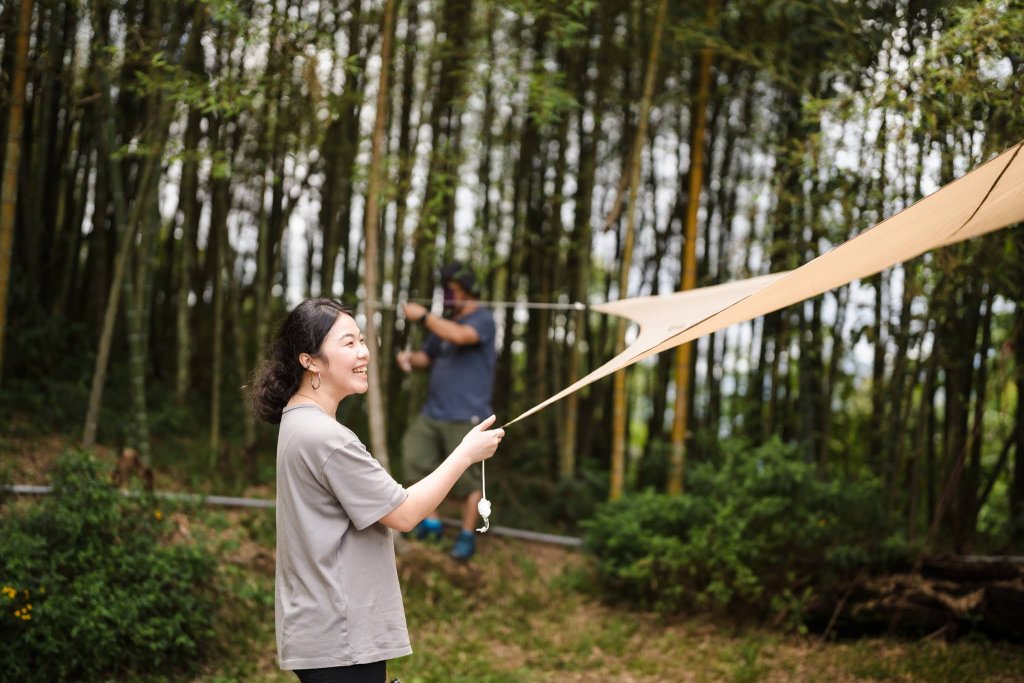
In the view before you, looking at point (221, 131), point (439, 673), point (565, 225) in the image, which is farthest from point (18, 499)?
point (565, 225)

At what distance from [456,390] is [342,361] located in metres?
2.97

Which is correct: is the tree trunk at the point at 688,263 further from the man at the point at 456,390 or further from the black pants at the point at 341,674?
the black pants at the point at 341,674

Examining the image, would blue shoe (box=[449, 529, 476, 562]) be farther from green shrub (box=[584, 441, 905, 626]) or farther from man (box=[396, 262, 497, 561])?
green shrub (box=[584, 441, 905, 626])

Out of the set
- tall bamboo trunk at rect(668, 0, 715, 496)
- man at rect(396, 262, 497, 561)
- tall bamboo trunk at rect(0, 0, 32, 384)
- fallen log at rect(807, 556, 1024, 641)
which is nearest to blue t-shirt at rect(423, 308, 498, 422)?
man at rect(396, 262, 497, 561)

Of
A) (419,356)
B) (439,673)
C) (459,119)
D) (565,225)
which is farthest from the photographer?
(565,225)

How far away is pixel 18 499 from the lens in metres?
3.68

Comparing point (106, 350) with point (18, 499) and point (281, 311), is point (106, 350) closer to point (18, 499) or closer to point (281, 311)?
point (18, 499)

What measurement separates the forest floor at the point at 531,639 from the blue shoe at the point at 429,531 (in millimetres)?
99

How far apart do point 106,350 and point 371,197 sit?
129 cm

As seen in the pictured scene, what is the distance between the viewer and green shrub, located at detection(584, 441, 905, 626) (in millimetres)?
4129

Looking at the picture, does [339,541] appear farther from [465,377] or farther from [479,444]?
[465,377]

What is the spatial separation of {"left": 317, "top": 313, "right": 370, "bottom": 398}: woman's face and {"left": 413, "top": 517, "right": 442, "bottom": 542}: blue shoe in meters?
3.09

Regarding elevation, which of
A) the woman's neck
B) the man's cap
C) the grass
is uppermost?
the man's cap

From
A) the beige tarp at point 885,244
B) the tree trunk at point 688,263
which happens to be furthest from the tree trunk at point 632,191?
the beige tarp at point 885,244
